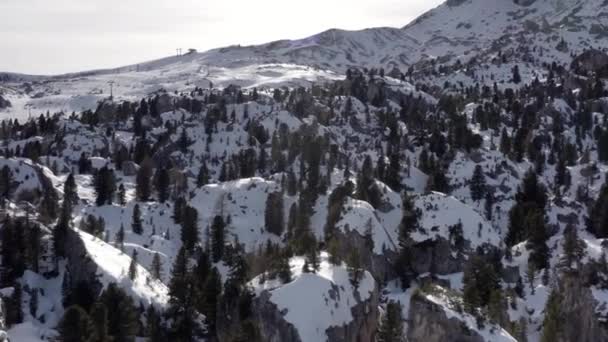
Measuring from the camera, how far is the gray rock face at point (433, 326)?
7425 cm

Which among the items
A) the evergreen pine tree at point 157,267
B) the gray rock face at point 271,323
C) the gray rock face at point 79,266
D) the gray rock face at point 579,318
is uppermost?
the gray rock face at point 79,266

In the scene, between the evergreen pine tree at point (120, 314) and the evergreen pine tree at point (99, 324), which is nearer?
the evergreen pine tree at point (99, 324)

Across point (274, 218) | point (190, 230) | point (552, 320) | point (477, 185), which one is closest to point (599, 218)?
point (477, 185)

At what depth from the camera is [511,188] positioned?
156 meters

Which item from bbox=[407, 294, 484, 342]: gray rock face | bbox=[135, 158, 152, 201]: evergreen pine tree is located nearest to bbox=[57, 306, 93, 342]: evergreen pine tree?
bbox=[407, 294, 484, 342]: gray rock face

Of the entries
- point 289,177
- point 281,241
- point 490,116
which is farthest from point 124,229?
point 490,116

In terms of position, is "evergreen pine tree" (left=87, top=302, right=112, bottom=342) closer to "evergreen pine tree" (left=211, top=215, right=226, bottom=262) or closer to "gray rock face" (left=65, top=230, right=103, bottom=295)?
"gray rock face" (left=65, top=230, right=103, bottom=295)

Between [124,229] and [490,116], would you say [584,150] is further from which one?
[124,229]

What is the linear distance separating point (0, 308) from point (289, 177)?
82141mm

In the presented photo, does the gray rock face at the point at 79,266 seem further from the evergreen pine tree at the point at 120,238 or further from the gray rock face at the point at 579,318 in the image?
the gray rock face at the point at 579,318

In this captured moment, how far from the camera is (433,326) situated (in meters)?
77.4

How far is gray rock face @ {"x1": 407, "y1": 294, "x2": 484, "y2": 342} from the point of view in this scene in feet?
244

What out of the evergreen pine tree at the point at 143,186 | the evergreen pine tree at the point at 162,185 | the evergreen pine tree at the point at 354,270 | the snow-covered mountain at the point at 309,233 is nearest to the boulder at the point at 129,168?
the snow-covered mountain at the point at 309,233

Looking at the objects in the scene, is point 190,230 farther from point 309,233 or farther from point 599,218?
point 599,218
